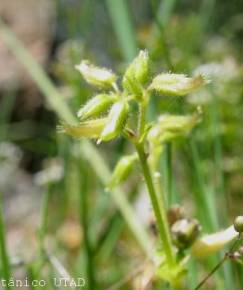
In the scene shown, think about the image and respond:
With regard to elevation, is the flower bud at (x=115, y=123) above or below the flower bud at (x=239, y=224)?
above

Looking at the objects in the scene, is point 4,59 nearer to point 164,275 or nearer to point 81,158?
point 81,158

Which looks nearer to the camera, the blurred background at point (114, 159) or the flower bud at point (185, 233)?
the flower bud at point (185, 233)

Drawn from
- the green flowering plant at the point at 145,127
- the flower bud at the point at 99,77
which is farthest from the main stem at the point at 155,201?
the flower bud at the point at 99,77

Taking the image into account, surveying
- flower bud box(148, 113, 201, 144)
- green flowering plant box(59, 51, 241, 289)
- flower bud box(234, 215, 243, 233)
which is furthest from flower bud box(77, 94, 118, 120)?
flower bud box(234, 215, 243, 233)

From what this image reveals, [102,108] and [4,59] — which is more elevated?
[4,59]

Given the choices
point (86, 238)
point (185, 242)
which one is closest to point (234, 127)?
point (86, 238)

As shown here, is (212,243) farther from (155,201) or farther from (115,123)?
(115,123)

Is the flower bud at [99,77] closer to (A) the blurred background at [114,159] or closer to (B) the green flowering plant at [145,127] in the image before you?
(B) the green flowering plant at [145,127]
